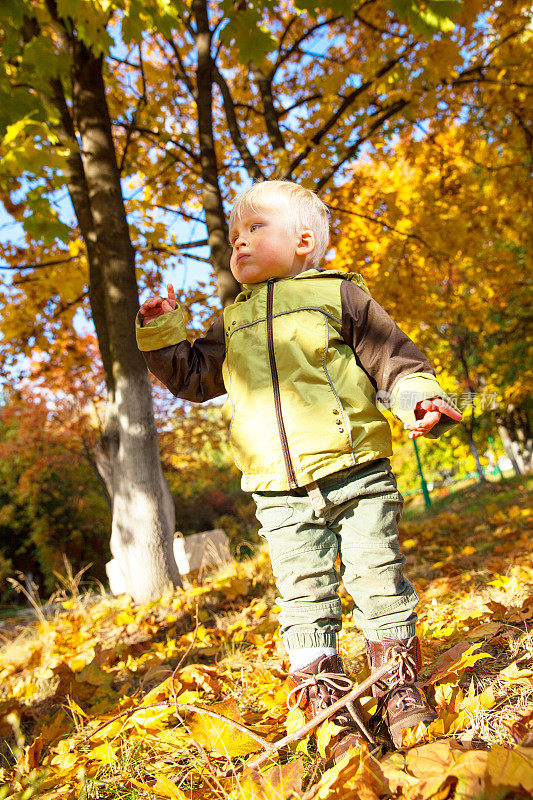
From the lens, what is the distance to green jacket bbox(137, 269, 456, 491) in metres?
1.42

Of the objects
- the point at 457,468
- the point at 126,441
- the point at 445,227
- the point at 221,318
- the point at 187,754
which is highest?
the point at 445,227

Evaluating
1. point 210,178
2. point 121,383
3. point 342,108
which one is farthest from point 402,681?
point 342,108

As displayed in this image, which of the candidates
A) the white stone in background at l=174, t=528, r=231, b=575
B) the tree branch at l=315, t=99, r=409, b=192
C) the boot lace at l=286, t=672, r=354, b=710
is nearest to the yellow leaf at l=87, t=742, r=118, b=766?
the boot lace at l=286, t=672, r=354, b=710

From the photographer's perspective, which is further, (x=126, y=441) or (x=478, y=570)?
(x=126, y=441)

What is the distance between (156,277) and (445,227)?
321 centimetres

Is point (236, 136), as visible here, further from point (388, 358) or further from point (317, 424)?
point (317, 424)

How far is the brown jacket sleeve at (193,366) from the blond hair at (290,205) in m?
0.37

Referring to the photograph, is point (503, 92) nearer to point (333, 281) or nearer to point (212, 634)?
point (333, 281)

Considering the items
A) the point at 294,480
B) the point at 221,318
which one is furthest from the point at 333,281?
the point at 294,480

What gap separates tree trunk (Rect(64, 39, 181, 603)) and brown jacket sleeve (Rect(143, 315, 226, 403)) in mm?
1606

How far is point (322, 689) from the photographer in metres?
1.32

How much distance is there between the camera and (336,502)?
141 cm

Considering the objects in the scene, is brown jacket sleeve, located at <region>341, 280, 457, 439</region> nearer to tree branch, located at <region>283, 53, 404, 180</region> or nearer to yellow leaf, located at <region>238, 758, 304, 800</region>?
yellow leaf, located at <region>238, 758, 304, 800</region>

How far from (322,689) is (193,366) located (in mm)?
1013
